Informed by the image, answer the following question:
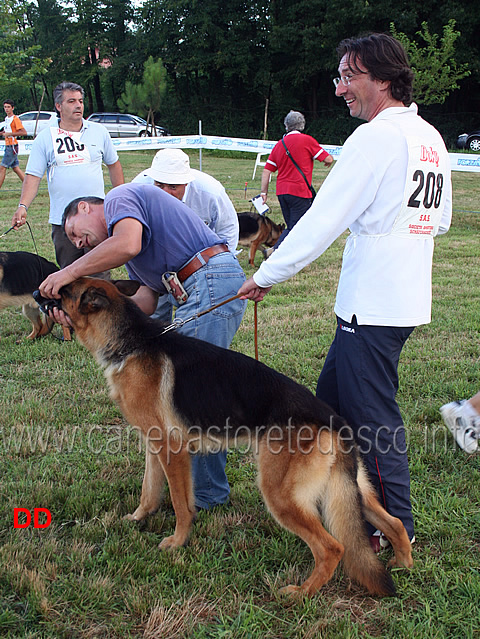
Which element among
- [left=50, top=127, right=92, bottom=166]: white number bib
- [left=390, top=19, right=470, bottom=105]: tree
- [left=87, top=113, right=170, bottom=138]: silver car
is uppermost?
[left=390, top=19, right=470, bottom=105]: tree

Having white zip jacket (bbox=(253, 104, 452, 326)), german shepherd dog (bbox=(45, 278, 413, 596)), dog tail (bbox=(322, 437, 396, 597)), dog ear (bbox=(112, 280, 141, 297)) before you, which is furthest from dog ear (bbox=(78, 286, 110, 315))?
dog tail (bbox=(322, 437, 396, 597))

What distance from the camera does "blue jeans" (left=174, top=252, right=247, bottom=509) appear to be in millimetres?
2996

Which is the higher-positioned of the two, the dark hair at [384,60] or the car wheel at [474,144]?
the car wheel at [474,144]

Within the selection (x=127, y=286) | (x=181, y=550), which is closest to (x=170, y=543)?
(x=181, y=550)

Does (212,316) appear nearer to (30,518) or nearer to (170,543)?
(170,543)

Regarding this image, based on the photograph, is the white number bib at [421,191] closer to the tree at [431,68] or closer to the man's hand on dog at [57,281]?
the man's hand on dog at [57,281]

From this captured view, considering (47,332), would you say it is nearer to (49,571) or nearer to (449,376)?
(49,571)

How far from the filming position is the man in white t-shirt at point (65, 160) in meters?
5.40

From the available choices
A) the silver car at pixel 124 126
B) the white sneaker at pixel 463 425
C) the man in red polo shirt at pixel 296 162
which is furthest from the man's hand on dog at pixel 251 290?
the silver car at pixel 124 126

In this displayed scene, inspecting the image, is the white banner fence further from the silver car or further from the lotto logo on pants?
the lotto logo on pants

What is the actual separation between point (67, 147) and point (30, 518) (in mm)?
3938

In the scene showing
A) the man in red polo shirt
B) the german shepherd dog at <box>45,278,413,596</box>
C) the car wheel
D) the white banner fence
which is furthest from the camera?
the car wheel

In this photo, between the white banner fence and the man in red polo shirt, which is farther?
the white banner fence

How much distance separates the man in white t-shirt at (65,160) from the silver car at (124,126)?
3044 centimetres
